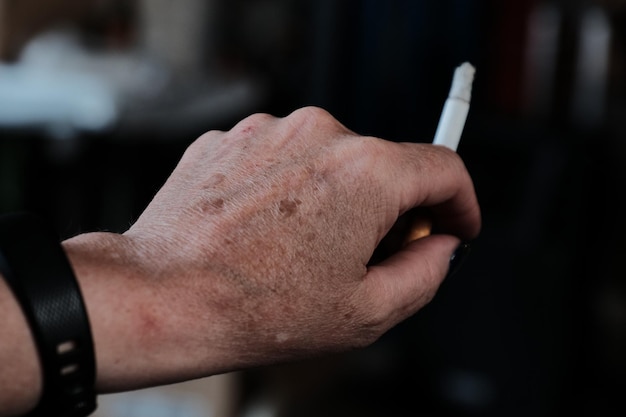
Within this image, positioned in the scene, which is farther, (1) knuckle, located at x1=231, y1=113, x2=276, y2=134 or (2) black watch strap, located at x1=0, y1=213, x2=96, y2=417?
(1) knuckle, located at x1=231, y1=113, x2=276, y2=134

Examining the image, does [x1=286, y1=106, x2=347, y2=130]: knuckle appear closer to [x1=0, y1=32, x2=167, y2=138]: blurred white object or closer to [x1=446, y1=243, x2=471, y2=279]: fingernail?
[x1=446, y1=243, x2=471, y2=279]: fingernail

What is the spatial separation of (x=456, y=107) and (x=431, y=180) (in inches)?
2.5

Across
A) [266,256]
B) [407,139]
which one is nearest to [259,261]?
[266,256]

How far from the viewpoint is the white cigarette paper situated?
2.03ft

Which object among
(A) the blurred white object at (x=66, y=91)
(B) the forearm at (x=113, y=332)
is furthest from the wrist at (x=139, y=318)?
(A) the blurred white object at (x=66, y=91)

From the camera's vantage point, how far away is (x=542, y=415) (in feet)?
5.58

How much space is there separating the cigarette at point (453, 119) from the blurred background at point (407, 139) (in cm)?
91

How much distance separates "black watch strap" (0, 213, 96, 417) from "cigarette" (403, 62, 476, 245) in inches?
10.8

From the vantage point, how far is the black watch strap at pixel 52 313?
0.47 m

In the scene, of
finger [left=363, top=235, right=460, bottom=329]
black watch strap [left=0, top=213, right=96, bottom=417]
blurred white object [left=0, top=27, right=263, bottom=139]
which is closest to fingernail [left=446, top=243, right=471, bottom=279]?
finger [left=363, top=235, right=460, bottom=329]

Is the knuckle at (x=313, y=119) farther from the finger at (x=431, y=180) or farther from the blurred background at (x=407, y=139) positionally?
the blurred background at (x=407, y=139)

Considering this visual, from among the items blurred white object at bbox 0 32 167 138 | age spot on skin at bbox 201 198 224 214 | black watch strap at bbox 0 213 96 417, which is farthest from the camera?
blurred white object at bbox 0 32 167 138

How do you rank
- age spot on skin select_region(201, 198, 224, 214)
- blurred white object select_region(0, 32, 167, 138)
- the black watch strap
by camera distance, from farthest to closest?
blurred white object select_region(0, 32, 167, 138) → age spot on skin select_region(201, 198, 224, 214) → the black watch strap

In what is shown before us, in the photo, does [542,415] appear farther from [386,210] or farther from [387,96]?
[386,210]
